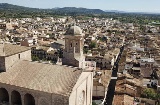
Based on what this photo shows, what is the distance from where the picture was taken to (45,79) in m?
27.4

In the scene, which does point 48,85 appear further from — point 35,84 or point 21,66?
point 21,66

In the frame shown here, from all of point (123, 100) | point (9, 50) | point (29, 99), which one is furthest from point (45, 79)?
point (123, 100)

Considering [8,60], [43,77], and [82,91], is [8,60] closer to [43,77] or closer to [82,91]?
[43,77]

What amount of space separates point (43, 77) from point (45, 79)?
15.7 inches

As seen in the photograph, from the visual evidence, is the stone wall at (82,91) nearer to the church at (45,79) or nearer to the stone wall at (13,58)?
the church at (45,79)

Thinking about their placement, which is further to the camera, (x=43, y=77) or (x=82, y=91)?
(x=82, y=91)

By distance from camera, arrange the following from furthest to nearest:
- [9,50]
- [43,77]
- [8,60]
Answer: [9,50]
[8,60]
[43,77]

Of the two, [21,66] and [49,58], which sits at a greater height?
[21,66]

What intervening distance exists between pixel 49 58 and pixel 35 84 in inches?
1861

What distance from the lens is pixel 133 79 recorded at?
50031mm

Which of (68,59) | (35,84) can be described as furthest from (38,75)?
(68,59)

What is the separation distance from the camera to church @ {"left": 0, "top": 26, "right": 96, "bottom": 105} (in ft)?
86.3

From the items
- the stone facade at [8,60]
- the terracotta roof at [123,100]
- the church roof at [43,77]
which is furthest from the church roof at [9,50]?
the terracotta roof at [123,100]

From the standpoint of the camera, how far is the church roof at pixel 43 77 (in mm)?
26439
